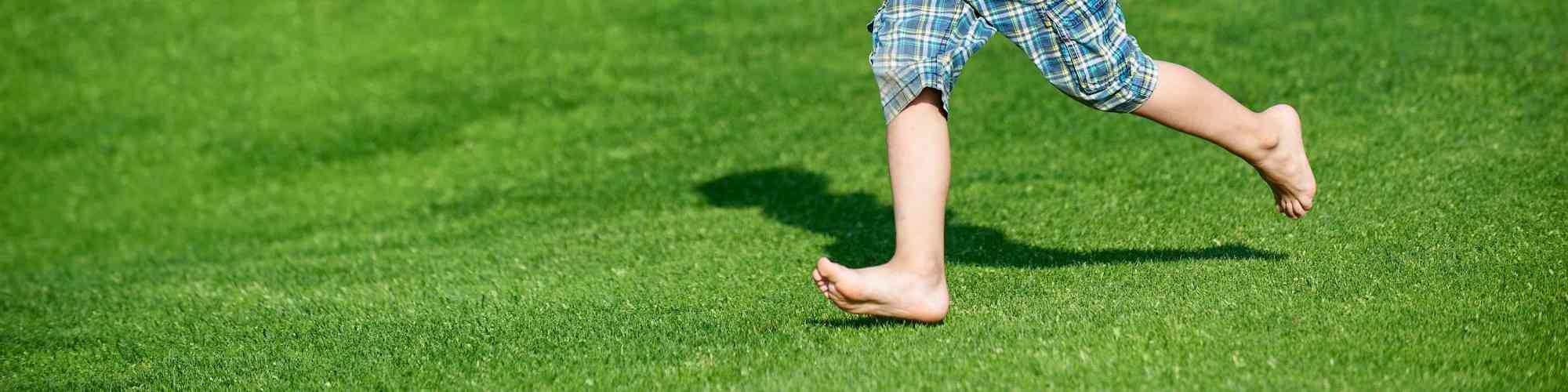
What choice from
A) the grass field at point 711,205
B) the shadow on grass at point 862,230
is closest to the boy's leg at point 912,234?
the grass field at point 711,205

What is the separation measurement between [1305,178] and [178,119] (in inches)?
376

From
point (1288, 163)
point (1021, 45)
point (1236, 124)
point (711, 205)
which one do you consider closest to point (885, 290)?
point (1021, 45)

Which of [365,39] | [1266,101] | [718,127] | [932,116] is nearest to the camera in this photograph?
[932,116]

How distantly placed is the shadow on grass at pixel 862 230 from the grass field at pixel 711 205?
31mm

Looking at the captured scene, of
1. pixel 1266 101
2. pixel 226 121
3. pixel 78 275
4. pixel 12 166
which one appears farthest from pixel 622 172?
pixel 12 166

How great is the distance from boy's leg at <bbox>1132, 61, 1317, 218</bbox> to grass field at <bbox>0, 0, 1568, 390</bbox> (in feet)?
1.08

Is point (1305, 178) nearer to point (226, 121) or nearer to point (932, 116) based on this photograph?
point (932, 116)

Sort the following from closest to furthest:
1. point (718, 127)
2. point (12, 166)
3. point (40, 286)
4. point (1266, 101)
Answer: point (40, 286)
point (1266, 101)
point (718, 127)
point (12, 166)

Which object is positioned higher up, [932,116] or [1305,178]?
[932,116]

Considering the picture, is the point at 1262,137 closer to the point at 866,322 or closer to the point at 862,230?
the point at 866,322

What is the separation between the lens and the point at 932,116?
3.71 metres

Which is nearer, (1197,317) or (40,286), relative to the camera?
(1197,317)

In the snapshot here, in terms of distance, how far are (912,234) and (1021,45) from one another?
0.61 metres

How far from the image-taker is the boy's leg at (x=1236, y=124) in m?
3.87
